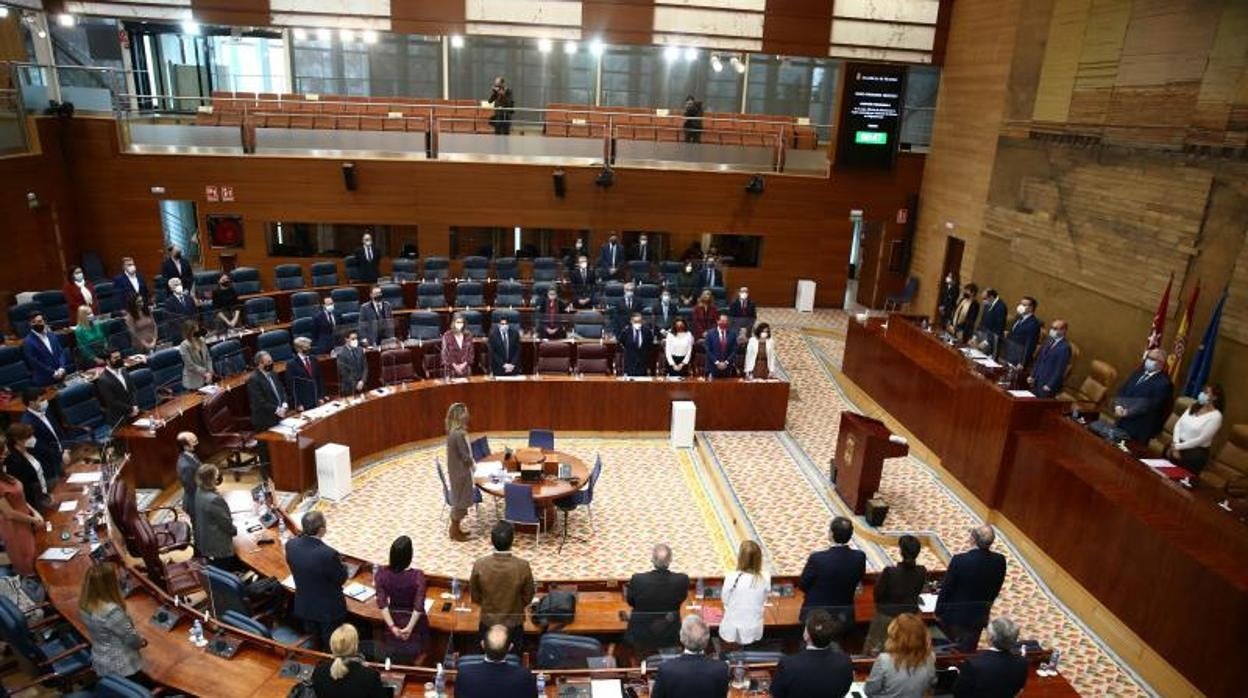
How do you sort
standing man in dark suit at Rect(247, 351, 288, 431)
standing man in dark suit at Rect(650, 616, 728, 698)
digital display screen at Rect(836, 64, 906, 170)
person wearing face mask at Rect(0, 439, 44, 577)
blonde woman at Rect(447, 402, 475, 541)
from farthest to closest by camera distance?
digital display screen at Rect(836, 64, 906, 170)
standing man in dark suit at Rect(247, 351, 288, 431)
blonde woman at Rect(447, 402, 475, 541)
person wearing face mask at Rect(0, 439, 44, 577)
standing man in dark suit at Rect(650, 616, 728, 698)

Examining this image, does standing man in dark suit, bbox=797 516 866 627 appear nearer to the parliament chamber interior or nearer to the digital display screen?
the parliament chamber interior

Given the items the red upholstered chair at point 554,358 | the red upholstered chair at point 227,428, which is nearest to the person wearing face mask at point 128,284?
the red upholstered chair at point 227,428

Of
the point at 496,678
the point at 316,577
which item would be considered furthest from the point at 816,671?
the point at 316,577

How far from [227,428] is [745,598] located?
740 cm

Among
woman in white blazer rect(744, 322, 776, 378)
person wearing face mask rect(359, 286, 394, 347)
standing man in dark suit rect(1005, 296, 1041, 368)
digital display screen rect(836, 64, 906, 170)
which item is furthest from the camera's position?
digital display screen rect(836, 64, 906, 170)

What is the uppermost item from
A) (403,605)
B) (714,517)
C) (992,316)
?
(992,316)

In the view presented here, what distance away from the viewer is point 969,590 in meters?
A: 6.13

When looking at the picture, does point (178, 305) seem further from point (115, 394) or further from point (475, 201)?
point (475, 201)

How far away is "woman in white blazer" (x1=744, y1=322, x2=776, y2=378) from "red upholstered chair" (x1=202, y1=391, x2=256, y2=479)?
6.98 meters

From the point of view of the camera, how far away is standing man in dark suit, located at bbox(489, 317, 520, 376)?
38.3 ft

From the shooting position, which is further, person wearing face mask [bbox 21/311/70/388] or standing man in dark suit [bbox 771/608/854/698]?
person wearing face mask [bbox 21/311/70/388]

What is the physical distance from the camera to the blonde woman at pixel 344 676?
170 inches

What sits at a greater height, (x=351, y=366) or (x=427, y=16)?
(x=427, y=16)

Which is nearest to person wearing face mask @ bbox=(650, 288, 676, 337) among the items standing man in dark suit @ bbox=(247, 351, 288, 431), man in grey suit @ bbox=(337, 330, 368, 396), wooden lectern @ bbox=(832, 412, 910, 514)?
wooden lectern @ bbox=(832, 412, 910, 514)
